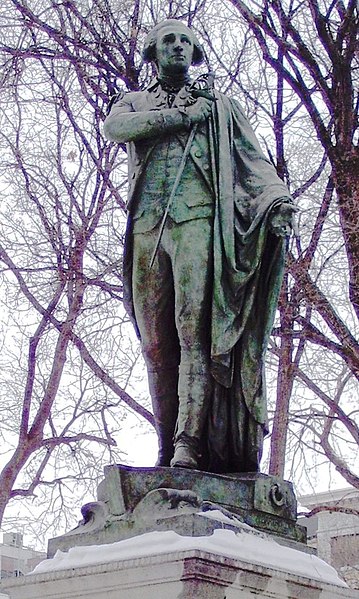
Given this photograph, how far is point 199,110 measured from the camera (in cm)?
546

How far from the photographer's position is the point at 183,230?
5.29 metres

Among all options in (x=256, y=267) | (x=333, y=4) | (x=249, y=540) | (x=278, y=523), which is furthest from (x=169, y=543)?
(x=333, y=4)

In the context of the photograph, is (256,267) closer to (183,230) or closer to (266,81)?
(183,230)

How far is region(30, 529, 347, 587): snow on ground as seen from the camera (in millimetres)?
4411

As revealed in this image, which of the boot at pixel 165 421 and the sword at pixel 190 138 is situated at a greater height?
the sword at pixel 190 138

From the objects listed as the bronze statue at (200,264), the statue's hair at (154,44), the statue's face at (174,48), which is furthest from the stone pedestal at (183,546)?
the statue's hair at (154,44)

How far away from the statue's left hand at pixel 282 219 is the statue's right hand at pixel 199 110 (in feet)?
1.87

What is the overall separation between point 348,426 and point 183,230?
27.4ft

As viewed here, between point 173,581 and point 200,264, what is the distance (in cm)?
147

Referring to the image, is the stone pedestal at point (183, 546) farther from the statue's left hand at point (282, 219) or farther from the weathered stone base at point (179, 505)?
the statue's left hand at point (282, 219)

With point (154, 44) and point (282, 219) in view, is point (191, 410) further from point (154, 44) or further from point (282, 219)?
point (154, 44)

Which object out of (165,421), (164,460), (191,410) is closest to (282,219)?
(191,410)

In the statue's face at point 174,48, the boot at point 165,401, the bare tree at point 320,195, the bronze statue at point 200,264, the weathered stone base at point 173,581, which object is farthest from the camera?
the bare tree at point 320,195

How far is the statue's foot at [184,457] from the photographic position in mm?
5020
